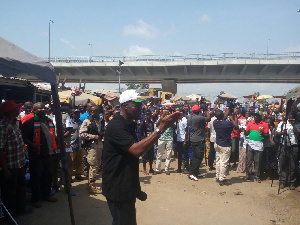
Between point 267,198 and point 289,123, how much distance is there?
209cm

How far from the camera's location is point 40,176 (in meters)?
4.95

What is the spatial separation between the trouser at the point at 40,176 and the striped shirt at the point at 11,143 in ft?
2.06

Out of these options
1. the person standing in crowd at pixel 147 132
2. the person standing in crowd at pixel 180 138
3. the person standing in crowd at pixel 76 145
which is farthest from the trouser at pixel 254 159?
the person standing in crowd at pixel 76 145

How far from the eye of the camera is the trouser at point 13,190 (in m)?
4.14

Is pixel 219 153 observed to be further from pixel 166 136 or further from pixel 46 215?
pixel 46 215

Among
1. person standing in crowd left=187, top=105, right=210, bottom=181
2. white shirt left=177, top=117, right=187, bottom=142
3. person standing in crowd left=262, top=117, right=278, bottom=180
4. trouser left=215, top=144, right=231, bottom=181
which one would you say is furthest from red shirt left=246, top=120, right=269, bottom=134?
white shirt left=177, top=117, right=187, bottom=142

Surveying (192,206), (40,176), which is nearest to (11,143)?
(40,176)

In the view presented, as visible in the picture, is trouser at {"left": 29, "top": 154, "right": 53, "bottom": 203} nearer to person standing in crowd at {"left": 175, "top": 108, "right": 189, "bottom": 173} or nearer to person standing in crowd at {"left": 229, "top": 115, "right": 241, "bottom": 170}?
person standing in crowd at {"left": 175, "top": 108, "right": 189, "bottom": 173}

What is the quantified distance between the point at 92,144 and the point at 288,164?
5036 mm

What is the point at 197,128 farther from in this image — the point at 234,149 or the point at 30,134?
the point at 30,134

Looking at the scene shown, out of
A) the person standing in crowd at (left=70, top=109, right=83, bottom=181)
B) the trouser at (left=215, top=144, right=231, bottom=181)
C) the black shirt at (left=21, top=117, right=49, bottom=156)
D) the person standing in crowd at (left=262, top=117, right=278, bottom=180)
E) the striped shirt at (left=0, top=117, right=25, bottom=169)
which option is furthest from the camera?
the person standing in crowd at (left=262, top=117, right=278, bottom=180)

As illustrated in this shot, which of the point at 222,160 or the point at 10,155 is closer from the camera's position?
the point at 10,155

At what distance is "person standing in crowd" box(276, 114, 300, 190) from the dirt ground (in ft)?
1.03

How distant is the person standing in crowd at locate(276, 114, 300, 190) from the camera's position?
649cm
